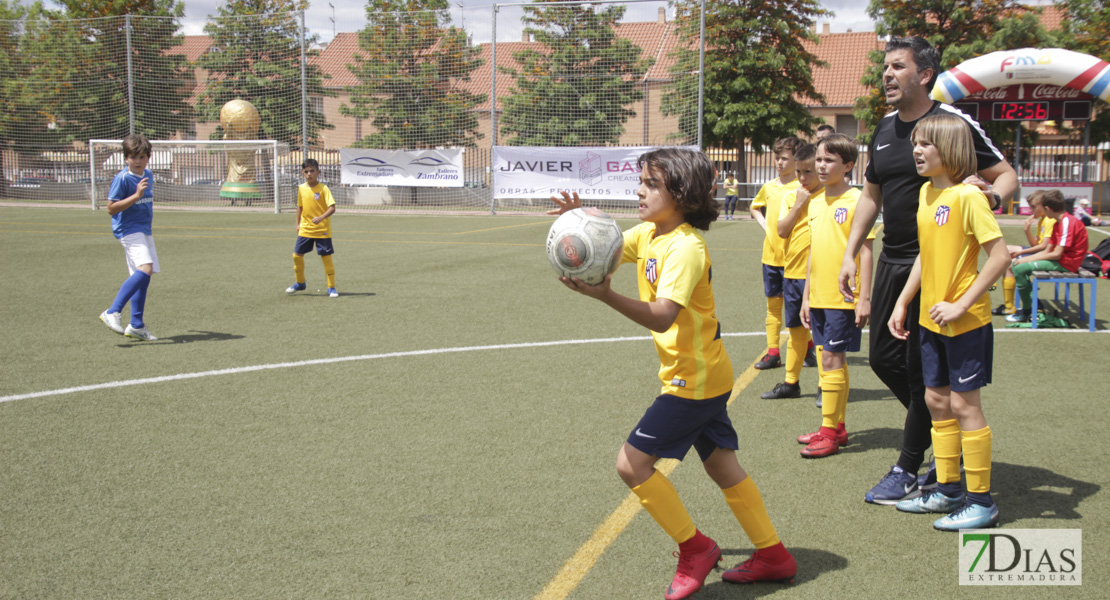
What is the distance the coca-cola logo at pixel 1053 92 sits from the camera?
25.7 metres

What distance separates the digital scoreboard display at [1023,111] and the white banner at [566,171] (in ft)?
35.7

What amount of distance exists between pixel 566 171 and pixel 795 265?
22417 mm

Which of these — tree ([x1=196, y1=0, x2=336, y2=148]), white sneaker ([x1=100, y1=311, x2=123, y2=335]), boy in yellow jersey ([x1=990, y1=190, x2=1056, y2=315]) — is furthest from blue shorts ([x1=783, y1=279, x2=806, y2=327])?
tree ([x1=196, y1=0, x2=336, y2=148])

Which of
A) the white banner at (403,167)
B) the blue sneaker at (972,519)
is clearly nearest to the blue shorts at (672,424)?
the blue sneaker at (972,519)

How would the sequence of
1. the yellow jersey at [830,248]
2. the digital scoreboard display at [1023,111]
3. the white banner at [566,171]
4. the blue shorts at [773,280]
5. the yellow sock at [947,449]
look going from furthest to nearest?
the white banner at [566,171], the digital scoreboard display at [1023,111], the blue shorts at [773,280], the yellow jersey at [830,248], the yellow sock at [947,449]

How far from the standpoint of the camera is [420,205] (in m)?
31.7

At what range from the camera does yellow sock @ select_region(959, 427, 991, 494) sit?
12.3ft

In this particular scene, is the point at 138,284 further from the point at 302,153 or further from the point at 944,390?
the point at 302,153

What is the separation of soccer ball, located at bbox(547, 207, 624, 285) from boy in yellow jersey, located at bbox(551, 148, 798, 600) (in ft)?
0.81

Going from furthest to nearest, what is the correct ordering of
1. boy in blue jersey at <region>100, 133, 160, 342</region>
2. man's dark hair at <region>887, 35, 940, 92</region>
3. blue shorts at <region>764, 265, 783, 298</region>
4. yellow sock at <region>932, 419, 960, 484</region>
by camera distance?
1. boy in blue jersey at <region>100, 133, 160, 342</region>
2. blue shorts at <region>764, 265, 783, 298</region>
3. man's dark hair at <region>887, 35, 940, 92</region>
4. yellow sock at <region>932, 419, 960, 484</region>

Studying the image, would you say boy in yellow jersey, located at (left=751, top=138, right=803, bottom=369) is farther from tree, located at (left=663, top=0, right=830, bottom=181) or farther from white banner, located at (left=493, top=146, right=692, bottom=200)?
tree, located at (left=663, top=0, right=830, bottom=181)

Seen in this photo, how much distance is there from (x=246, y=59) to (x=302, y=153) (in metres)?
6.19

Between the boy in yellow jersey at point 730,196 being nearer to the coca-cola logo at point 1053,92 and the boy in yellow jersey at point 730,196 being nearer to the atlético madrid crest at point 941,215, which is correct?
Result: the coca-cola logo at point 1053,92

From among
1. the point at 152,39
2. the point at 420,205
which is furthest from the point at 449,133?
the point at 152,39
